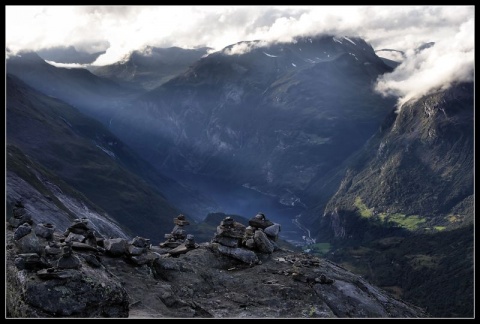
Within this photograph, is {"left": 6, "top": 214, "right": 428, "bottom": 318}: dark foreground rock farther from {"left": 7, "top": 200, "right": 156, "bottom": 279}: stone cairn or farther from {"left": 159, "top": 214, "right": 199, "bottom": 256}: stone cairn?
{"left": 159, "top": 214, "right": 199, "bottom": 256}: stone cairn

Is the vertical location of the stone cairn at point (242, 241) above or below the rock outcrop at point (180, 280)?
above

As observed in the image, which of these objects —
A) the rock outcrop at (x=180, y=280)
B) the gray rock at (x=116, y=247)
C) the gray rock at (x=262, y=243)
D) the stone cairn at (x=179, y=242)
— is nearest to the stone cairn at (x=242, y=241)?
the gray rock at (x=262, y=243)

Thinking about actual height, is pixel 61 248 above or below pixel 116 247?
below

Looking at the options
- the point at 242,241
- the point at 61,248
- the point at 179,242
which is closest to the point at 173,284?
the point at 61,248

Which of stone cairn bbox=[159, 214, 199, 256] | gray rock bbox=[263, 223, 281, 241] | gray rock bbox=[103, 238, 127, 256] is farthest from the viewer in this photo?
gray rock bbox=[263, 223, 281, 241]

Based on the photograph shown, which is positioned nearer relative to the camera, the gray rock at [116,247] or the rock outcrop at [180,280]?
the rock outcrop at [180,280]

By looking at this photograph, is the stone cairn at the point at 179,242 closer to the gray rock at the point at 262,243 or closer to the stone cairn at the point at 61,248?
the stone cairn at the point at 61,248

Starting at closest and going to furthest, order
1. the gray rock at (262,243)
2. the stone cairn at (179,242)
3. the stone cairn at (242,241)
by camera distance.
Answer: the stone cairn at (242,241) → the stone cairn at (179,242) → the gray rock at (262,243)

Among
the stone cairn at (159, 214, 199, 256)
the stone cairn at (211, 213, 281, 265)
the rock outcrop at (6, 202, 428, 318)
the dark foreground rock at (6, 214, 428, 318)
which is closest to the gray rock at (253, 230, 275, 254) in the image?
the stone cairn at (211, 213, 281, 265)

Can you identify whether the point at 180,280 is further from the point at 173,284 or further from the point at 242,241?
the point at 242,241
